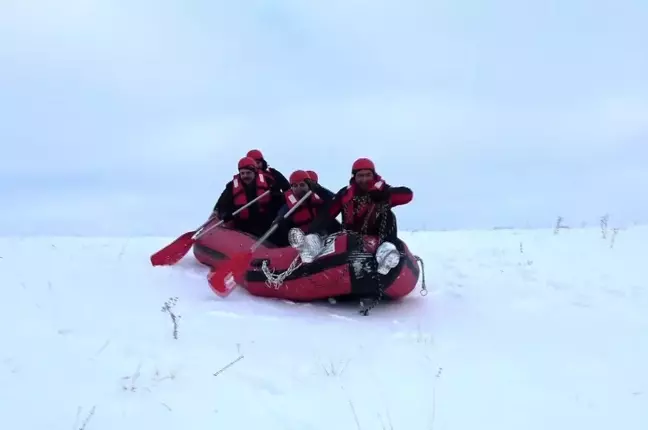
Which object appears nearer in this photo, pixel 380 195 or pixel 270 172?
pixel 380 195

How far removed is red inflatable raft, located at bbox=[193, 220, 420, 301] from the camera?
594cm

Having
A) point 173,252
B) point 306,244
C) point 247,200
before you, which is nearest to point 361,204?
point 306,244

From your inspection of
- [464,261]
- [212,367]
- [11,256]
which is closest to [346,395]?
[212,367]

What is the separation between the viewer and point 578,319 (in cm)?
509

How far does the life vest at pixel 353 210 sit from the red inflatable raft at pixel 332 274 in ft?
0.92

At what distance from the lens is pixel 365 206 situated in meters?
6.50

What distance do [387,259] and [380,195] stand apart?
2.71 ft

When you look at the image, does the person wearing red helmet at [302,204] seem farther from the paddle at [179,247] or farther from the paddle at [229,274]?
the paddle at [179,247]

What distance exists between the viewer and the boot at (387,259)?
231 inches

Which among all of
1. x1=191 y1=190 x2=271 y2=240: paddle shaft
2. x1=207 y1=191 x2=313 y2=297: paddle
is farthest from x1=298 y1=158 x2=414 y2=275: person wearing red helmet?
x1=191 y1=190 x2=271 y2=240: paddle shaft

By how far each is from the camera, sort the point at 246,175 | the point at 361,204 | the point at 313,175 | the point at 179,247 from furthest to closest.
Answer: the point at 246,175 < the point at 179,247 < the point at 313,175 < the point at 361,204

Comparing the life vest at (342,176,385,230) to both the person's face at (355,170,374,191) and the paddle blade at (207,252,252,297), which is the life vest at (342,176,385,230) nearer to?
the person's face at (355,170,374,191)

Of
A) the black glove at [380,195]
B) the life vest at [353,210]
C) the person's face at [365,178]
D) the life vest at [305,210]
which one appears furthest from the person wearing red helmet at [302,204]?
the black glove at [380,195]

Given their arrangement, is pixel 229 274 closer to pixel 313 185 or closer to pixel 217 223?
pixel 313 185
